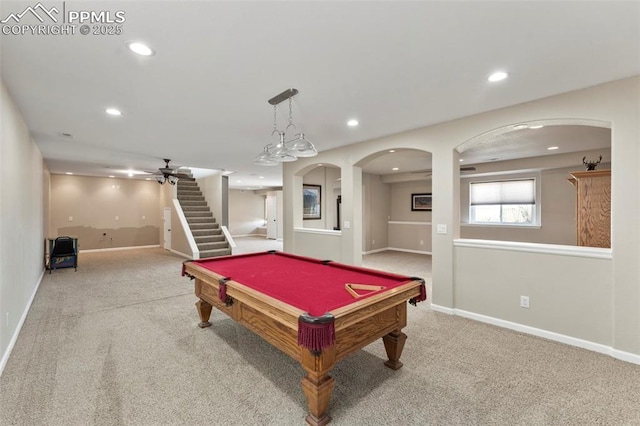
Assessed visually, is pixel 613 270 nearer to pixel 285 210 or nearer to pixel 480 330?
pixel 480 330

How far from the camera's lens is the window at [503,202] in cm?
648

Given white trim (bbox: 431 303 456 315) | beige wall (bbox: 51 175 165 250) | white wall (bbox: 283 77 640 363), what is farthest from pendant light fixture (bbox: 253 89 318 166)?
beige wall (bbox: 51 175 165 250)

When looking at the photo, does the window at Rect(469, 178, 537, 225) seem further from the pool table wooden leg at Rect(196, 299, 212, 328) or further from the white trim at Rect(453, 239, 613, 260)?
the pool table wooden leg at Rect(196, 299, 212, 328)

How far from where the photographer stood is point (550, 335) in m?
2.91

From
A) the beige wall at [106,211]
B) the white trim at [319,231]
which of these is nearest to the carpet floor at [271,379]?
the white trim at [319,231]

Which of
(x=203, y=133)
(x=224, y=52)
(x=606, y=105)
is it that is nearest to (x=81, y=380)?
(x=224, y=52)

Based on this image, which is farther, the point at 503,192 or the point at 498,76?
the point at 503,192

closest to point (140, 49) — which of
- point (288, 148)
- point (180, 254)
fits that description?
point (288, 148)

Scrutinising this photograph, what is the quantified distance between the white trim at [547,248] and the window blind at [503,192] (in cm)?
408

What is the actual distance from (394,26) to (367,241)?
7.04m

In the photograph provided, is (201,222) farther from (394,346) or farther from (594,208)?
(594,208)

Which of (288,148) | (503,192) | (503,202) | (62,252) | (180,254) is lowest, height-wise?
(180,254)

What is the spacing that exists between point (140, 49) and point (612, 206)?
4.09m

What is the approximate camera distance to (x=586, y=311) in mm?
2721
